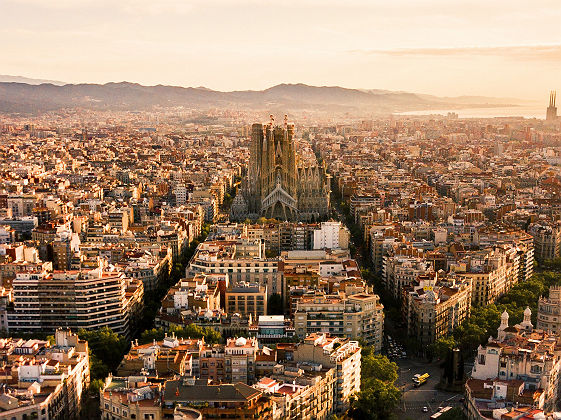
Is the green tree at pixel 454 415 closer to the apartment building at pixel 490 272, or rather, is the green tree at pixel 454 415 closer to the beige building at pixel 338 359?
the beige building at pixel 338 359

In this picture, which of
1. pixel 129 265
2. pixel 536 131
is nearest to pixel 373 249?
pixel 129 265

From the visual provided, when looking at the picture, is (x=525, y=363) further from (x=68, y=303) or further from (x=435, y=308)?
(x=68, y=303)

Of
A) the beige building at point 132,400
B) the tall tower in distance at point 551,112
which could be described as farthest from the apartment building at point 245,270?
the tall tower in distance at point 551,112

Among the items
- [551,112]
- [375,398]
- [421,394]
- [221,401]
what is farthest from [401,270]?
[551,112]

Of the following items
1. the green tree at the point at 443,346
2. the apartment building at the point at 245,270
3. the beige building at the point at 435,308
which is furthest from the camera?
the apartment building at the point at 245,270

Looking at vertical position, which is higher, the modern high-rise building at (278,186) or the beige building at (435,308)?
the modern high-rise building at (278,186)
